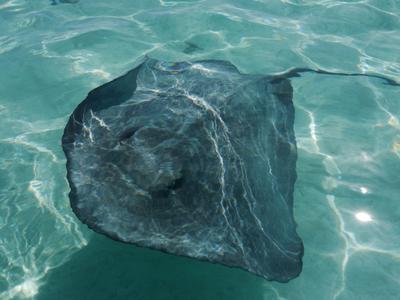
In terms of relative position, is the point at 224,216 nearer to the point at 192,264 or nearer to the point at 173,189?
the point at 173,189

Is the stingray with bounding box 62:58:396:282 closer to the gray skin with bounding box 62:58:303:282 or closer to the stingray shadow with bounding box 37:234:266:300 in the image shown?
the gray skin with bounding box 62:58:303:282

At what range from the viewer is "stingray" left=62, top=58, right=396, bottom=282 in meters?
3.46

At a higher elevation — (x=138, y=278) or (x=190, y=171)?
(x=190, y=171)

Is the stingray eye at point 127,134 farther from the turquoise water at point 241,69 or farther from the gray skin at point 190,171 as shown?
the turquoise water at point 241,69

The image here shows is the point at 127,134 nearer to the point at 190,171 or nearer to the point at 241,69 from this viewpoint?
the point at 190,171

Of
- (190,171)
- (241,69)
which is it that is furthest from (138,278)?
(241,69)

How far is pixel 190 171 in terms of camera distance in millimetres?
3922

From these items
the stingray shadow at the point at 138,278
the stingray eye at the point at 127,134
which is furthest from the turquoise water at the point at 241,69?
the stingray eye at the point at 127,134

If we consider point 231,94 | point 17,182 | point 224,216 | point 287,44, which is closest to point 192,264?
point 224,216

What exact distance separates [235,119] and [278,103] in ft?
5.02

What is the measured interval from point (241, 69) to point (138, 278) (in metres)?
5.12

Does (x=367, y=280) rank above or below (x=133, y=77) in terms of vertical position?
below

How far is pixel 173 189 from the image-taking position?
371 centimetres

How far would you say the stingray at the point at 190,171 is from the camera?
3463mm
